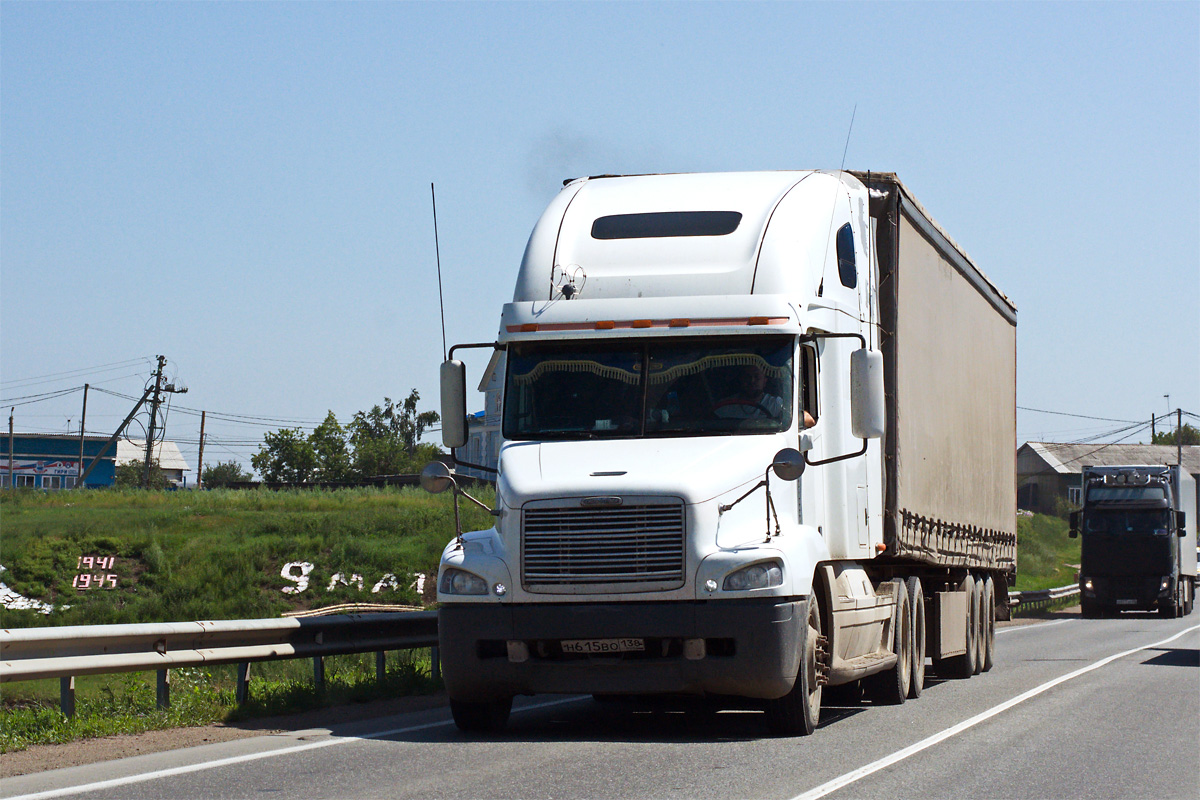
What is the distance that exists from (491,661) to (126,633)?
2606 mm

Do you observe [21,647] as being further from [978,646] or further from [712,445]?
[978,646]

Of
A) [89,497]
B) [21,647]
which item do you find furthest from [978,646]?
[89,497]

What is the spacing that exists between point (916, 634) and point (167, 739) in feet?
24.6

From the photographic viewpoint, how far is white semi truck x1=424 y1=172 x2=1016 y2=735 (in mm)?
9938

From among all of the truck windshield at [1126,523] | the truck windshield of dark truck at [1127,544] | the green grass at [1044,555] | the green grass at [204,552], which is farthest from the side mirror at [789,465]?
the green grass at [1044,555]

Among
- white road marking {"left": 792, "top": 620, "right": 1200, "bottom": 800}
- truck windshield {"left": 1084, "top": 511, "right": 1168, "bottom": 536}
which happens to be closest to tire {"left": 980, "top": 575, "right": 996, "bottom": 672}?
white road marking {"left": 792, "top": 620, "right": 1200, "bottom": 800}

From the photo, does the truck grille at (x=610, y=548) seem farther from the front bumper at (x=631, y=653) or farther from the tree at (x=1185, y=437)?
the tree at (x=1185, y=437)

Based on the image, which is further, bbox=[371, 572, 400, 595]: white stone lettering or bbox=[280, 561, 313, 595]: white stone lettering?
bbox=[280, 561, 313, 595]: white stone lettering

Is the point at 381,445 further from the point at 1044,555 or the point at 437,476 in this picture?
the point at 437,476

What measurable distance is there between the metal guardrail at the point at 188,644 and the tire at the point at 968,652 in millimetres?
6623

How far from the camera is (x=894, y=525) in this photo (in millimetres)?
13070

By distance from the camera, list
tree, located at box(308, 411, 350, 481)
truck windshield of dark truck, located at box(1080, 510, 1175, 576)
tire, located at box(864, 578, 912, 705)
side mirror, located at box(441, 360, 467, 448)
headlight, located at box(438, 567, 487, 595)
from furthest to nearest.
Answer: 1. tree, located at box(308, 411, 350, 481)
2. truck windshield of dark truck, located at box(1080, 510, 1175, 576)
3. tire, located at box(864, 578, 912, 705)
4. side mirror, located at box(441, 360, 467, 448)
5. headlight, located at box(438, 567, 487, 595)

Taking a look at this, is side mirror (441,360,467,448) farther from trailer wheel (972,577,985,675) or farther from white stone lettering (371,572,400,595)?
white stone lettering (371,572,400,595)

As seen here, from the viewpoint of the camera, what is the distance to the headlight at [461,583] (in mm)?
10219
